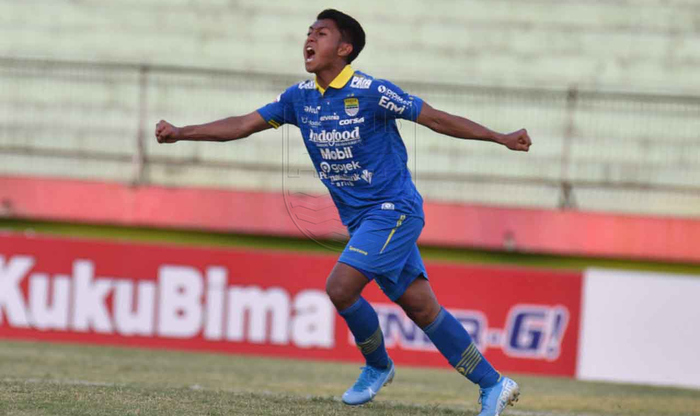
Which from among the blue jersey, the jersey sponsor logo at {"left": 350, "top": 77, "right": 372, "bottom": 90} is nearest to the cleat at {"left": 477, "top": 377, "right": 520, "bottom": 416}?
the blue jersey

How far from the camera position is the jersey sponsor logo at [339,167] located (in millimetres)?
5559

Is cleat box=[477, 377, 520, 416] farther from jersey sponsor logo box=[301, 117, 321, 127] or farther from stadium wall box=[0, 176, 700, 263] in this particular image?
stadium wall box=[0, 176, 700, 263]

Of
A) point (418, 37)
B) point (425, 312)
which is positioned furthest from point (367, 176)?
point (418, 37)

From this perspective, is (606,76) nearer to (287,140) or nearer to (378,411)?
(287,140)

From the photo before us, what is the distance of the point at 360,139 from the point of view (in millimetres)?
5512

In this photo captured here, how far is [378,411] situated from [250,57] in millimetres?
8984

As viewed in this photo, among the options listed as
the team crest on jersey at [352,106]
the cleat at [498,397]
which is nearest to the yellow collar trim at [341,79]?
the team crest on jersey at [352,106]

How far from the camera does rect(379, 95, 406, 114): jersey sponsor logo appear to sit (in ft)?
18.0

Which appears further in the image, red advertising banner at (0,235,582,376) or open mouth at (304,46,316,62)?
red advertising banner at (0,235,582,376)

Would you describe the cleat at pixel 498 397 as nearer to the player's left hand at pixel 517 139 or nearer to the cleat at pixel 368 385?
the cleat at pixel 368 385

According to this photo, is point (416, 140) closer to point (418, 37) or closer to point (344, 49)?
point (418, 37)

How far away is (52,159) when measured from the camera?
13.1 m

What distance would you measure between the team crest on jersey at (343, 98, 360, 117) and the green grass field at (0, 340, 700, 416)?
1.68 m

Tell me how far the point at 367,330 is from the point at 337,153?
108 centimetres
